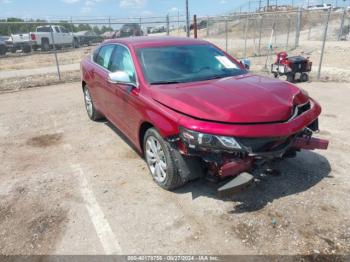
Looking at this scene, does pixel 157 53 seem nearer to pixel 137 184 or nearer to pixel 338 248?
pixel 137 184

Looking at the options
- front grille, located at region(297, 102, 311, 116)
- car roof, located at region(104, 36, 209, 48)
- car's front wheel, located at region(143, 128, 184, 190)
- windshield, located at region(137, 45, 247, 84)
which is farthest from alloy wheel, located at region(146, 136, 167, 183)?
front grille, located at region(297, 102, 311, 116)

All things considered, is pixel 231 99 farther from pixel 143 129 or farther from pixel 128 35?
pixel 128 35

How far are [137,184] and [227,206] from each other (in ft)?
3.84

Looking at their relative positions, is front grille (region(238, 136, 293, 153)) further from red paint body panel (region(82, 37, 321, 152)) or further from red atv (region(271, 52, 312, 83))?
red atv (region(271, 52, 312, 83))

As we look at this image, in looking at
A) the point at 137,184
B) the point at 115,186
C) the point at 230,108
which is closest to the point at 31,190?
the point at 115,186

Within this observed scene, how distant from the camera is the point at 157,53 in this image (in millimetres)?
4312

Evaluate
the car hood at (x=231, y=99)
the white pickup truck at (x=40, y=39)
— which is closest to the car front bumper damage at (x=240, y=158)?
the car hood at (x=231, y=99)

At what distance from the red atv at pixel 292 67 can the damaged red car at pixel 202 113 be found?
217 inches

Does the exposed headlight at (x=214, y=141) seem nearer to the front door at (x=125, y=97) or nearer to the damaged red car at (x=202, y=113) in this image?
the damaged red car at (x=202, y=113)

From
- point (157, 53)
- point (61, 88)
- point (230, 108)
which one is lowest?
point (61, 88)

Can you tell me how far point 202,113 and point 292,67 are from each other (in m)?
7.46

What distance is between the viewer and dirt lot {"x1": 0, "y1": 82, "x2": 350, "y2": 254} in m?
2.96

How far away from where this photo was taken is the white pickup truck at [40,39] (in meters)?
24.0

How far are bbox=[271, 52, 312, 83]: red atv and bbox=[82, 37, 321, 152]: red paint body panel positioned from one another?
6028 mm
